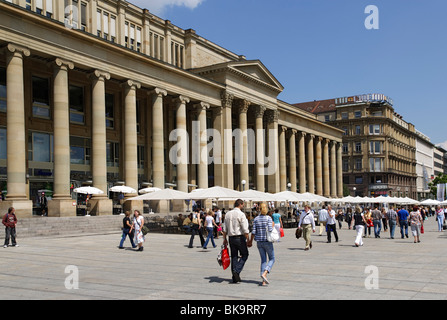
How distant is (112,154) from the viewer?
43.3m

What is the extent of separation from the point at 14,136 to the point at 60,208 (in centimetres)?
547

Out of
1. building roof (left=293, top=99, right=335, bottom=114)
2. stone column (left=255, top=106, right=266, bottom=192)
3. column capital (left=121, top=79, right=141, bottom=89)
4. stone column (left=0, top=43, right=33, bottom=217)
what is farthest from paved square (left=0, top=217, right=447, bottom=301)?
building roof (left=293, top=99, right=335, bottom=114)

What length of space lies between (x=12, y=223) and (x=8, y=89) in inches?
453

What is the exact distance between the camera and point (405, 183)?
387 ft

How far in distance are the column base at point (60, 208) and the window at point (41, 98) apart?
826cm

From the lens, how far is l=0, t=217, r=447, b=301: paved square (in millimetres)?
10039

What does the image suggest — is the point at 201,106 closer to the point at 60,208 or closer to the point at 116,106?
the point at 116,106

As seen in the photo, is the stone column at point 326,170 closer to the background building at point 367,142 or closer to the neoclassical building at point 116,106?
the neoclassical building at point 116,106

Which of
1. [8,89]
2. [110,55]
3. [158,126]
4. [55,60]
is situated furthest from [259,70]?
[8,89]

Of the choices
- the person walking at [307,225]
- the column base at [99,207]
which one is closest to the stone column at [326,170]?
the column base at [99,207]

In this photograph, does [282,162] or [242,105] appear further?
[282,162]

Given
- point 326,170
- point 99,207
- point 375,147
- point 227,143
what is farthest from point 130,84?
point 375,147

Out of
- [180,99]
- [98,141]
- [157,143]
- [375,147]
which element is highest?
→ [180,99]
